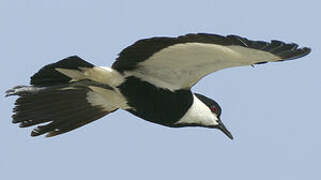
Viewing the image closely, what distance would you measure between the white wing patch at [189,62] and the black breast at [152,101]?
3.3 inches

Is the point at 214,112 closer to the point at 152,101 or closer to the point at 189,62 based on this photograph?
the point at 152,101

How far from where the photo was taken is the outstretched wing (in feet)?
31.7

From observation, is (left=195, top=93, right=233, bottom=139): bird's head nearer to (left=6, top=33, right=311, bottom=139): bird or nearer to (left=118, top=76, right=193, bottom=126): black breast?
(left=6, top=33, right=311, bottom=139): bird

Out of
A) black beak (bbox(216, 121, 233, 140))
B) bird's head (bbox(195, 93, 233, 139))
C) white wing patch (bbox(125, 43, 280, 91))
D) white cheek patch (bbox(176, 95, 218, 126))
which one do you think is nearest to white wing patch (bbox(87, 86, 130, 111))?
white wing patch (bbox(125, 43, 280, 91))

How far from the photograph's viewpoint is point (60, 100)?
38.2 feet

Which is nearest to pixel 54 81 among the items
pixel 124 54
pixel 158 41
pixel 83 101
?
pixel 83 101

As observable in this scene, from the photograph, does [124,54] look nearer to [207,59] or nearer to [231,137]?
[207,59]

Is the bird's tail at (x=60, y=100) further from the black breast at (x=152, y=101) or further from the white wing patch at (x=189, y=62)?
the white wing patch at (x=189, y=62)

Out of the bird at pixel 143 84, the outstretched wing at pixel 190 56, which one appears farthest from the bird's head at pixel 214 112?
the outstretched wing at pixel 190 56

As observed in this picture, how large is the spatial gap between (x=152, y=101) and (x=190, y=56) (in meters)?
1.07

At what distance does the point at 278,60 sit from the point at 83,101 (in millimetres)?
2795

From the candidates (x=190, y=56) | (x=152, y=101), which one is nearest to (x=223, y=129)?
(x=152, y=101)

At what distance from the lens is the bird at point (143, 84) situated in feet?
32.9

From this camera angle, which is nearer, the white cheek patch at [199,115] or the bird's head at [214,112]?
the white cheek patch at [199,115]
